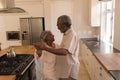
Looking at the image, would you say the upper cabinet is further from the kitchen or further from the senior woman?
the senior woman

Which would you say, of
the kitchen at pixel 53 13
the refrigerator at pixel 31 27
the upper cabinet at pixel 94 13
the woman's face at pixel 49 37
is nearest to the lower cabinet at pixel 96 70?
the woman's face at pixel 49 37

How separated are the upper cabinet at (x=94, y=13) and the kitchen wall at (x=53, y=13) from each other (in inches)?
20.3

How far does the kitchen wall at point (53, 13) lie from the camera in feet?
20.6

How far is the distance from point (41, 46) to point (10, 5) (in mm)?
2959

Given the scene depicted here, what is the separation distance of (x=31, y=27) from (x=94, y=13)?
2.22 m

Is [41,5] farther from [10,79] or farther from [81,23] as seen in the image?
[10,79]

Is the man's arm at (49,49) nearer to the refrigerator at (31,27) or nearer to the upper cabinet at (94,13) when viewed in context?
the upper cabinet at (94,13)

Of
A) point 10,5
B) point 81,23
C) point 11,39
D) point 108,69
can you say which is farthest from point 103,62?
point 11,39

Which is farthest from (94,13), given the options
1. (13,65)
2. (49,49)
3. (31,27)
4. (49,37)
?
(49,49)

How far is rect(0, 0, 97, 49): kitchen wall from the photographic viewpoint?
627 cm

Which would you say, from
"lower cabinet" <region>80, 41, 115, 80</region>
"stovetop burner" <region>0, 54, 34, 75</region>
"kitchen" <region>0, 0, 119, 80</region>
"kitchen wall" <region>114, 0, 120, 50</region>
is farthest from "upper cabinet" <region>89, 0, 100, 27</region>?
"stovetop burner" <region>0, 54, 34, 75</region>

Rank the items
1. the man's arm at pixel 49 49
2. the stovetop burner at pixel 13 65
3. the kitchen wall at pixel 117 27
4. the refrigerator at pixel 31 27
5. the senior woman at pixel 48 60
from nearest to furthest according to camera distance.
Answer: the man's arm at pixel 49 49
the senior woman at pixel 48 60
the stovetop burner at pixel 13 65
the kitchen wall at pixel 117 27
the refrigerator at pixel 31 27

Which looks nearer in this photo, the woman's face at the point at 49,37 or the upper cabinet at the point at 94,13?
the woman's face at the point at 49,37

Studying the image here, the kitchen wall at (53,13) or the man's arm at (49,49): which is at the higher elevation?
the kitchen wall at (53,13)
